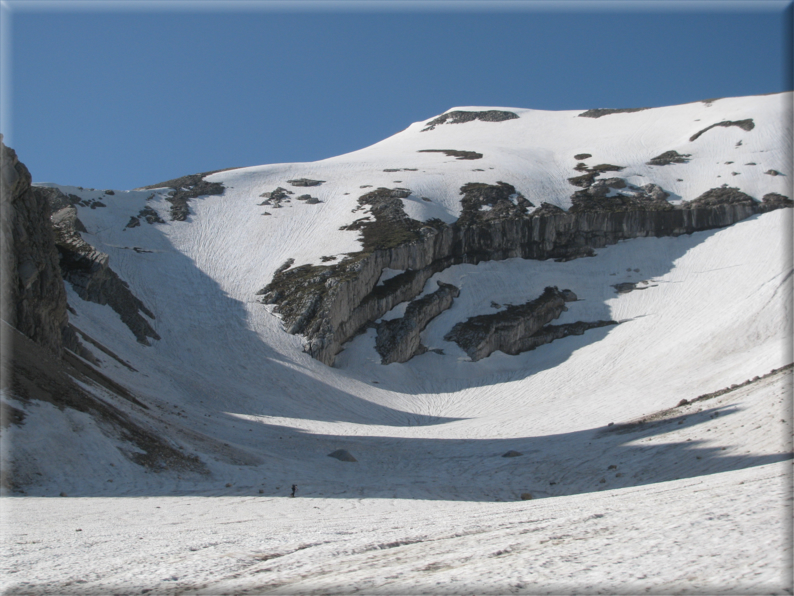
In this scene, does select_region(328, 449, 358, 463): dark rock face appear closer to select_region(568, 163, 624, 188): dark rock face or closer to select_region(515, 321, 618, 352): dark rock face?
select_region(515, 321, 618, 352): dark rock face

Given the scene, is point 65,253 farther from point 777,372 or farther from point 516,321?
point 777,372

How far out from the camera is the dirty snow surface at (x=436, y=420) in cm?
705

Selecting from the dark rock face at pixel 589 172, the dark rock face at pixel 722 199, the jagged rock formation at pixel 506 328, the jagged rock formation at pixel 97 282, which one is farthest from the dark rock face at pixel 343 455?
the dark rock face at pixel 589 172

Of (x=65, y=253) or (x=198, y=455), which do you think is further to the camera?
(x=65, y=253)

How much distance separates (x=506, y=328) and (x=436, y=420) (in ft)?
58.9

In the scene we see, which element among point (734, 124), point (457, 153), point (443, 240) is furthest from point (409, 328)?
point (734, 124)

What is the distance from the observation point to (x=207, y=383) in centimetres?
4025

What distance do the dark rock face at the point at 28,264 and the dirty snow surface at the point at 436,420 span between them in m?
4.99

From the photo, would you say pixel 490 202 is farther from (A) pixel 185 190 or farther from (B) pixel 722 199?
(A) pixel 185 190

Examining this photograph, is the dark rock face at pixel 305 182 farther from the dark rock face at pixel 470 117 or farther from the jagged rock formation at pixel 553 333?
the dark rock face at pixel 470 117

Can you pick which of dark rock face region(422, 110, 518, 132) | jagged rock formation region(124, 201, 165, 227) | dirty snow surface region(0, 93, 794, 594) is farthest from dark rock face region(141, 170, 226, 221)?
dark rock face region(422, 110, 518, 132)

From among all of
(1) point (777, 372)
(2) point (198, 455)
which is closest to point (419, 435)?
(2) point (198, 455)

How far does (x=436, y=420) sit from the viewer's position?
137 ft

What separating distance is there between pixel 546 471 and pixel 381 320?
35883mm
